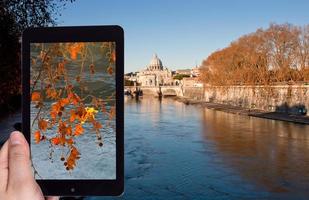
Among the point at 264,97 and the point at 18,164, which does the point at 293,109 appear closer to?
the point at 264,97

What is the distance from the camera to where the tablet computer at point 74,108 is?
116 centimetres

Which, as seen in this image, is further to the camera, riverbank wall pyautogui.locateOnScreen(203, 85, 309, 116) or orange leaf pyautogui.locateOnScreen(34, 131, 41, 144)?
riverbank wall pyautogui.locateOnScreen(203, 85, 309, 116)

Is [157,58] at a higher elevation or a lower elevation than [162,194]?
higher

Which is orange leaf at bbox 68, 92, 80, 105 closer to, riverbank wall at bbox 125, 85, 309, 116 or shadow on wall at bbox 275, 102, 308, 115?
riverbank wall at bbox 125, 85, 309, 116

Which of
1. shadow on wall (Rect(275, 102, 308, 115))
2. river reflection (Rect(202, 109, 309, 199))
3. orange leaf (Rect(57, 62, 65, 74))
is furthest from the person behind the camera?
shadow on wall (Rect(275, 102, 308, 115))

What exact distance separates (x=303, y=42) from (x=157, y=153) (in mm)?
24252

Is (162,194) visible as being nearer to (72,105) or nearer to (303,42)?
(72,105)

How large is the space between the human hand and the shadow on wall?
34436 mm

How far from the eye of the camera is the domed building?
119 m

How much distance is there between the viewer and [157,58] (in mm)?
132875

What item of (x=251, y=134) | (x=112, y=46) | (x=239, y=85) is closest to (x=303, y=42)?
(x=239, y=85)

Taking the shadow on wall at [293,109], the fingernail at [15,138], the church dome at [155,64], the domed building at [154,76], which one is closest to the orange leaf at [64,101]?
the fingernail at [15,138]

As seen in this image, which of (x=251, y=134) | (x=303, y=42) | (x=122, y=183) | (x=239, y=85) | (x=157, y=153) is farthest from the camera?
(x=239, y=85)

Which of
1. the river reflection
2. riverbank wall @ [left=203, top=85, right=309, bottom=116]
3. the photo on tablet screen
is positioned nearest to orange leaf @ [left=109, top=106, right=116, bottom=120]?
Answer: the photo on tablet screen
